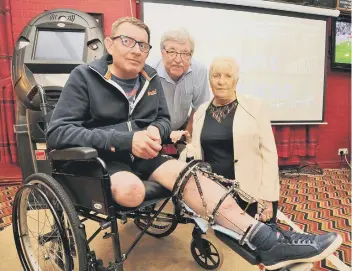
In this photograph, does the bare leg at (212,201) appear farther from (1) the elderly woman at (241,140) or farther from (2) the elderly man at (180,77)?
(2) the elderly man at (180,77)

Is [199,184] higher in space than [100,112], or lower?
lower

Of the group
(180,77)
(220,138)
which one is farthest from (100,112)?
(180,77)

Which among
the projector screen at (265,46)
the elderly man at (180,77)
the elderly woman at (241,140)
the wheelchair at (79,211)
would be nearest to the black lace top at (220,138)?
the elderly woman at (241,140)

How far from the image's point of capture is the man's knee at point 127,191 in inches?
41.2

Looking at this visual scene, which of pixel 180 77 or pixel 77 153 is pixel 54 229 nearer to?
pixel 77 153

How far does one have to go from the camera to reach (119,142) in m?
1.11

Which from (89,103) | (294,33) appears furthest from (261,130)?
(294,33)

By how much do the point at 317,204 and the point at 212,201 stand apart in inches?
69.6

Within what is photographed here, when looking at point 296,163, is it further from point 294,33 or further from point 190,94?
point 190,94

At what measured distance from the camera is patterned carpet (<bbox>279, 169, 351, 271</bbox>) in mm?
1912

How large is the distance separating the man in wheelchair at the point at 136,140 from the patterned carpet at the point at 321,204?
0.67 m

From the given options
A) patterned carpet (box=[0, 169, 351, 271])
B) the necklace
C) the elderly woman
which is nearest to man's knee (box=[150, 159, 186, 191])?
the elderly woman

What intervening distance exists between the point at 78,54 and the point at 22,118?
2.33ft

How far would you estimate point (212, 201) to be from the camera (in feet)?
3.58
